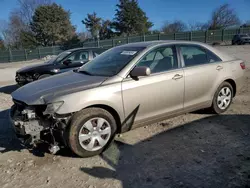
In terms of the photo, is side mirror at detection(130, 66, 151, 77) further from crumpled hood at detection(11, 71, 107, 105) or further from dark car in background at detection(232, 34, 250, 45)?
dark car in background at detection(232, 34, 250, 45)

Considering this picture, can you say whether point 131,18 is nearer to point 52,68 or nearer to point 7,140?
point 52,68

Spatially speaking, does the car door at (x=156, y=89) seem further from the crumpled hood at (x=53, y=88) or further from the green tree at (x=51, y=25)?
the green tree at (x=51, y=25)

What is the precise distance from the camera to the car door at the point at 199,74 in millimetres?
4219

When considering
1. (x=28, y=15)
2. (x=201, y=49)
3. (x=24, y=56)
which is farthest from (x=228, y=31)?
(x=28, y=15)

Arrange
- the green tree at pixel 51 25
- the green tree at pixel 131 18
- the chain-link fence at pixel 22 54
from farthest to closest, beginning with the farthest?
the green tree at pixel 131 18 < the green tree at pixel 51 25 < the chain-link fence at pixel 22 54

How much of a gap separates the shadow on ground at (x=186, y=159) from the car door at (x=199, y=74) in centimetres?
54

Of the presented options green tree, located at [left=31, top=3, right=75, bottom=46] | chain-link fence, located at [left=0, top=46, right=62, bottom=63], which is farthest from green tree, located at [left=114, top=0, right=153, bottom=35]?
chain-link fence, located at [left=0, top=46, right=62, bottom=63]

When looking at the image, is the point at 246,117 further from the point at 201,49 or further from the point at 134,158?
the point at 134,158

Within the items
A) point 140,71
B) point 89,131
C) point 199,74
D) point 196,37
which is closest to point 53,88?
point 89,131

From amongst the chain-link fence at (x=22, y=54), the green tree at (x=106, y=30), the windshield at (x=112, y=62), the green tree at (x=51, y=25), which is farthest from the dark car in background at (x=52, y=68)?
the green tree at (x=106, y=30)

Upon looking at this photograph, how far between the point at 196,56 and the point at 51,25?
43.5 meters

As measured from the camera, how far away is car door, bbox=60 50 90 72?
8242 millimetres

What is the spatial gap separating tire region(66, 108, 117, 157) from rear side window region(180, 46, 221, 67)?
1.90 meters

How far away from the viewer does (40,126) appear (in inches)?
121
